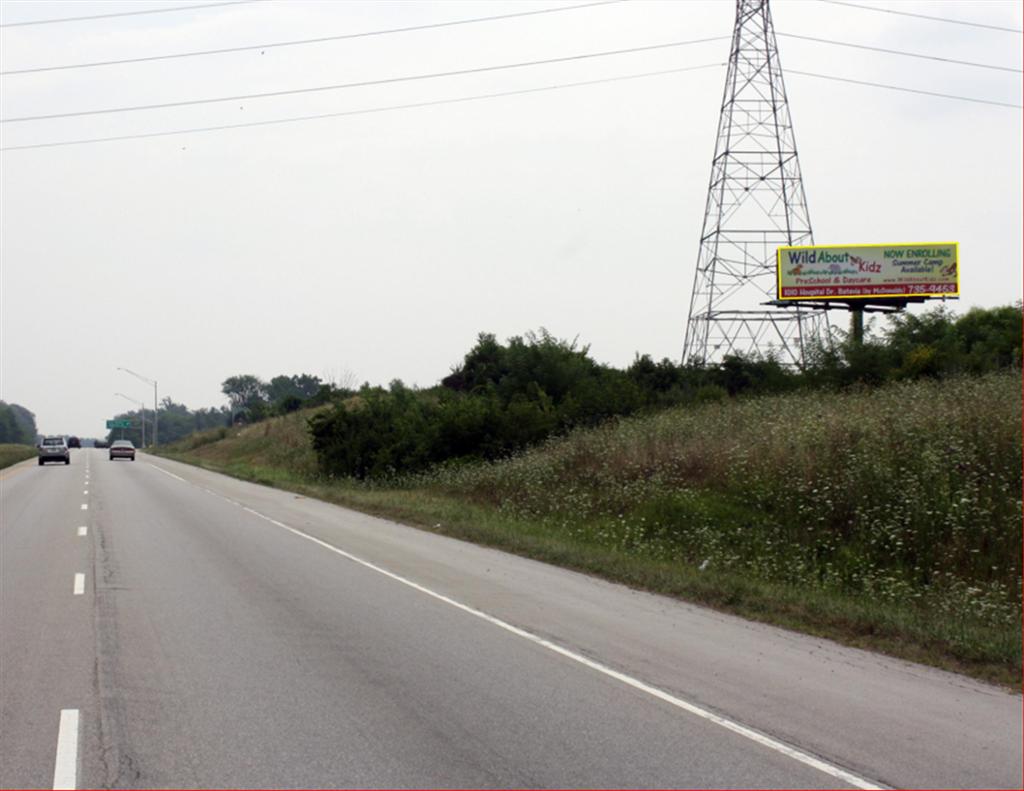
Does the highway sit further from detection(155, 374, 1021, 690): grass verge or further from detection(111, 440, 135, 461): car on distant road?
detection(111, 440, 135, 461): car on distant road

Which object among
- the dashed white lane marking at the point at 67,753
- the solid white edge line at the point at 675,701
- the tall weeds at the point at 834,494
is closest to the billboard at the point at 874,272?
the tall weeds at the point at 834,494

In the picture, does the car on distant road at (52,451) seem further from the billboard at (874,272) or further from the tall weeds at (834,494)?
the tall weeds at (834,494)

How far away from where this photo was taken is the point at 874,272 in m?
47.7

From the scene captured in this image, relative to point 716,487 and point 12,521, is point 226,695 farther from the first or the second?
point 12,521

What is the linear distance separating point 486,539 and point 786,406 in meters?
9.10

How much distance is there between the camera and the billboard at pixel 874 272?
4688 cm

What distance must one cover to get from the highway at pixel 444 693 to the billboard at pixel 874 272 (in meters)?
33.5

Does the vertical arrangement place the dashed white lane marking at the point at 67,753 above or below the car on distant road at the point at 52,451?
below

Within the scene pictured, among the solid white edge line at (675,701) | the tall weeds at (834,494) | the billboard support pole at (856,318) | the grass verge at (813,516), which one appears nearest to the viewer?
the solid white edge line at (675,701)

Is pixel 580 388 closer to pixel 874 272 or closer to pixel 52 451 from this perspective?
pixel 874 272

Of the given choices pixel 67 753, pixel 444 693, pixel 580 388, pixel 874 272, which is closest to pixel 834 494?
pixel 444 693

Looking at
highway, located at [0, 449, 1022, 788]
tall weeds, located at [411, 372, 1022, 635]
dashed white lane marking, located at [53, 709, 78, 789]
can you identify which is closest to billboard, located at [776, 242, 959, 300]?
tall weeds, located at [411, 372, 1022, 635]

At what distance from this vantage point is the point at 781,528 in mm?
19656

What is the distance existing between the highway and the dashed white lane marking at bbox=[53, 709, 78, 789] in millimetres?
25
